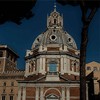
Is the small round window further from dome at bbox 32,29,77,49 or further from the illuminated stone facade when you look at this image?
the illuminated stone facade

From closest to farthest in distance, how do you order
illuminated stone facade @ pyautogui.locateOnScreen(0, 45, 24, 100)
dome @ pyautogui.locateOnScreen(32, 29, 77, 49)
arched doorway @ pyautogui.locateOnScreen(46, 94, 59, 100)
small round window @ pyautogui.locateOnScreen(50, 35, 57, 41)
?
arched doorway @ pyautogui.locateOnScreen(46, 94, 59, 100), dome @ pyautogui.locateOnScreen(32, 29, 77, 49), small round window @ pyautogui.locateOnScreen(50, 35, 57, 41), illuminated stone facade @ pyautogui.locateOnScreen(0, 45, 24, 100)

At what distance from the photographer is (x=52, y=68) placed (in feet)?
143

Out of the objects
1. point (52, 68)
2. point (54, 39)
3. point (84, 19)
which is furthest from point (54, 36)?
point (84, 19)

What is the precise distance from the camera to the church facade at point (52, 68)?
4094cm

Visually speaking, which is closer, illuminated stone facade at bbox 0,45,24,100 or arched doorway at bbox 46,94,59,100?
arched doorway at bbox 46,94,59,100

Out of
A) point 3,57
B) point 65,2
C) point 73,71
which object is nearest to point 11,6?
point 65,2

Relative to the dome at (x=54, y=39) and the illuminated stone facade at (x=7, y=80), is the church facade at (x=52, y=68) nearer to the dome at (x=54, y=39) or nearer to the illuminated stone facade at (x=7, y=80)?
→ the dome at (x=54, y=39)

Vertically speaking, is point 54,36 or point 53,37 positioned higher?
point 54,36

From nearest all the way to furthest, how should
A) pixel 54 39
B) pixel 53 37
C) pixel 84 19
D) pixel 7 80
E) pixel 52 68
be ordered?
pixel 84 19
pixel 52 68
pixel 54 39
pixel 53 37
pixel 7 80

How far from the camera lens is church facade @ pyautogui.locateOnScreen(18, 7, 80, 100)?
40.9m

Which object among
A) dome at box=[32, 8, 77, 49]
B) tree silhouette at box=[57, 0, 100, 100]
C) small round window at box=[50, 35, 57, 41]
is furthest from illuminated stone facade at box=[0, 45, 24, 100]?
tree silhouette at box=[57, 0, 100, 100]

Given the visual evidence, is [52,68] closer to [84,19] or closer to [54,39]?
[54,39]

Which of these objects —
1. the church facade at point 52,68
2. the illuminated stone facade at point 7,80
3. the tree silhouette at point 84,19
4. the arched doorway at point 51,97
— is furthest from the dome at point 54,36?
the tree silhouette at point 84,19

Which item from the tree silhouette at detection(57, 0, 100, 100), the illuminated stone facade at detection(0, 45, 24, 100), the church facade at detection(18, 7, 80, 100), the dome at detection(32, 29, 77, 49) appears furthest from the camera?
the illuminated stone facade at detection(0, 45, 24, 100)
